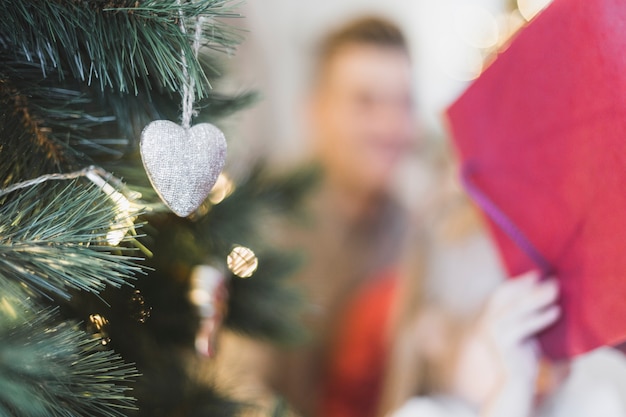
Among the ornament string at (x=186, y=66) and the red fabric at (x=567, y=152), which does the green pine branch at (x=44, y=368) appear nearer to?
the ornament string at (x=186, y=66)

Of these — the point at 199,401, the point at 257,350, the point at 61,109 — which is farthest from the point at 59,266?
the point at 257,350

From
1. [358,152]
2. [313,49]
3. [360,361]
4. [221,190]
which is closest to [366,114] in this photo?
A: [358,152]

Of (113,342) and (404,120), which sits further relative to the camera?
(404,120)

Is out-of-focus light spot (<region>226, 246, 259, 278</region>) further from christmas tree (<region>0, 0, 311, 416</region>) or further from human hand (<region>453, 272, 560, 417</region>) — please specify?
human hand (<region>453, 272, 560, 417</region>)

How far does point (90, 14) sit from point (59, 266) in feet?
0.51

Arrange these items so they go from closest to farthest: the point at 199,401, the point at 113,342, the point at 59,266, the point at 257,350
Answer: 1. the point at 59,266
2. the point at 113,342
3. the point at 199,401
4. the point at 257,350

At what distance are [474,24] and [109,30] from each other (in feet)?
4.57

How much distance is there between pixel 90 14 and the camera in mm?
336

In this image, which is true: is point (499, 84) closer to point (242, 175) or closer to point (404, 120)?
point (242, 175)

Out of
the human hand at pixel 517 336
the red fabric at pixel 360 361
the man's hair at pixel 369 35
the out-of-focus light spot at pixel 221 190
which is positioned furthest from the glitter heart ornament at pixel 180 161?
the man's hair at pixel 369 35

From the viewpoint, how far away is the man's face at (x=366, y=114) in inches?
53.1

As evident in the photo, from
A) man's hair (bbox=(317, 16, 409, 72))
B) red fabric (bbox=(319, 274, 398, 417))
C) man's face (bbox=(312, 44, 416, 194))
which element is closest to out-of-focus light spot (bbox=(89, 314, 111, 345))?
red fabric (bbox=(319, 274, 398, 417))

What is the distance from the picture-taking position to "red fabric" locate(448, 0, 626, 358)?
1.19 ft

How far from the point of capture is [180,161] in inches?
14.1
